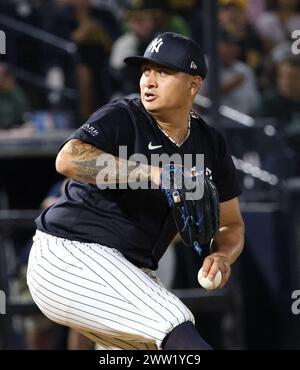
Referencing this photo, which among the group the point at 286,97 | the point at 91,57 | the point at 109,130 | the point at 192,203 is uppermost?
the point at 91,57

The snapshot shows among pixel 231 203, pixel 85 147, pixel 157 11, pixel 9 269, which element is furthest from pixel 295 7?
pixel 85 147

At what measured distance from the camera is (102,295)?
11.7 ft

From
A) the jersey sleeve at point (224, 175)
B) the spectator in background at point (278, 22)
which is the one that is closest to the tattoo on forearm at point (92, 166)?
the jersey sleeve at point (224, 175)

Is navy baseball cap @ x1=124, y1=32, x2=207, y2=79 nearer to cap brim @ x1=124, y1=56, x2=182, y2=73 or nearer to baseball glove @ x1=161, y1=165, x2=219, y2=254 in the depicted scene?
cap brim @ x1=124, y1=56, x2=182, y2=73

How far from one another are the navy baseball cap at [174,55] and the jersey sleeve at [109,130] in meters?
0.24

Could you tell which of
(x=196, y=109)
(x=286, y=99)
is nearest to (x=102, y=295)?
(x=196, y=109)

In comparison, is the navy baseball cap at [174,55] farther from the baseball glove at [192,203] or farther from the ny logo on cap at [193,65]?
the baseball glove at [192,203]

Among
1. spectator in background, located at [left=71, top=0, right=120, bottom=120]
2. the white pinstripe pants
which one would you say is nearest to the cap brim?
the white pinstripe pants

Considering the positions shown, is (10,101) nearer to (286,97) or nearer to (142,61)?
(286,97)

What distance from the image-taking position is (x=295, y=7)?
771 cm

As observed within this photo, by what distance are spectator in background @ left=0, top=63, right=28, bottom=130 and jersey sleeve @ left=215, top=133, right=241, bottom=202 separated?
336cm

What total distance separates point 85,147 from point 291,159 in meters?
3.41

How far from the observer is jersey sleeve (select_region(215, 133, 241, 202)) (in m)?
4.02

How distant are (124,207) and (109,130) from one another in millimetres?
339
